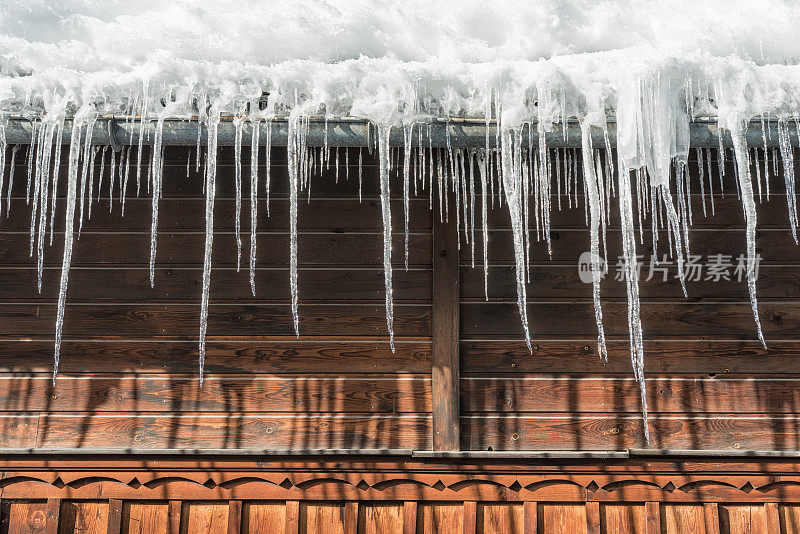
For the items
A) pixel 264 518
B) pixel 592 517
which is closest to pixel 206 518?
pixel 264 518

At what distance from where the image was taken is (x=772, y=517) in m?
2.99

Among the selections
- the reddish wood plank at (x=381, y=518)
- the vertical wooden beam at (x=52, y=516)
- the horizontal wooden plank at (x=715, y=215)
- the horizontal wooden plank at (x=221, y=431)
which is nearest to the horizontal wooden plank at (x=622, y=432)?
the horizontal wooden plank at (x=221, y=431)

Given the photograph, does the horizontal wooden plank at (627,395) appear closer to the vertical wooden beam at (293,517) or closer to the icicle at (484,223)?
the icicle at (484,223)

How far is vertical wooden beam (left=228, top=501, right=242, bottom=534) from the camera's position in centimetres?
301

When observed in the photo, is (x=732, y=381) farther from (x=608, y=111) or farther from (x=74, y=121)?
(x=74, y=121)

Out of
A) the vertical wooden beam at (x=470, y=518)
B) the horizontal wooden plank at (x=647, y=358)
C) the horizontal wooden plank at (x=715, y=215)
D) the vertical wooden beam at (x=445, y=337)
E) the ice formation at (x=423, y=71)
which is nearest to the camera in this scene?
the ice formation at (x=423, y=71)

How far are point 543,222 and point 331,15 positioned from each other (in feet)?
5.37

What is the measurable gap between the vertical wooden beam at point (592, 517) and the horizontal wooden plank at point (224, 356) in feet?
3.68

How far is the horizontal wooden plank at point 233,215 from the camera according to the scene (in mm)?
3336

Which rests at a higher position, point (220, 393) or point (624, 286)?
point (624, 286)

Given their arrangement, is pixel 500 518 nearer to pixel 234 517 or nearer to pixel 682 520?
pixel 682 520

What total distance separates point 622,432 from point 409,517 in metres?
1.26

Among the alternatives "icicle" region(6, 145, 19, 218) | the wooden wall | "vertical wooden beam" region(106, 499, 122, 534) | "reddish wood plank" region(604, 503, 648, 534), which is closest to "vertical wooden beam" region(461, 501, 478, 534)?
the wooden wall

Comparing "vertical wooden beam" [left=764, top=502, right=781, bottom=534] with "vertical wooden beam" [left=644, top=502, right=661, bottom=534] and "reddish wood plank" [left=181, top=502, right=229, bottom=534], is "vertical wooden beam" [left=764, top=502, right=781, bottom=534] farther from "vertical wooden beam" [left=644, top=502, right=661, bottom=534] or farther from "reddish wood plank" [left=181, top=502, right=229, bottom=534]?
"reddish wood plank" [left=181, top=502, right=229, bottom=534]
